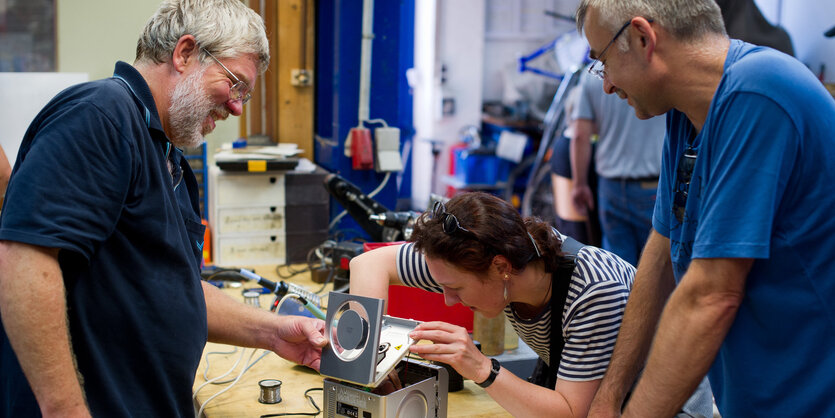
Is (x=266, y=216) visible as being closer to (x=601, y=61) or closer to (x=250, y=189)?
(x=250, y=189)

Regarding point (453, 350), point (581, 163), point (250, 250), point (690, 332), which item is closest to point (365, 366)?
point (453, 350)

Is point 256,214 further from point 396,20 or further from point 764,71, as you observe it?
point 764,71

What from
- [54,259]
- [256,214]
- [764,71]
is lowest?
[256,214]

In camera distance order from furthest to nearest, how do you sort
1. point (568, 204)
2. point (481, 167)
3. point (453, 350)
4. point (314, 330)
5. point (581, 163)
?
point (481, 167) → point (568, 204) → point (581, 163) → point (314, 330) → point (453, 350)

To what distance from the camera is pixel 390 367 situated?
1.37m

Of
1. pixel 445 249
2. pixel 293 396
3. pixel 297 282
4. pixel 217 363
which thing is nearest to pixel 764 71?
pixel 445 249

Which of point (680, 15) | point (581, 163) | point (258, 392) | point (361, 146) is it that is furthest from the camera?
point (581, 163)

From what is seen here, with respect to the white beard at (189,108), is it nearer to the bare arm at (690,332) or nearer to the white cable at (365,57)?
the bare arm at (690,332)

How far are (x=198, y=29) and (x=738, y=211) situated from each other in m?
1.05

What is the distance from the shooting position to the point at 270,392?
1.80 m

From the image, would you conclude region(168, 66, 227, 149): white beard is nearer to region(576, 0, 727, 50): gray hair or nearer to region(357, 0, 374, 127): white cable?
region(576, 0, 727, 50): gray hair

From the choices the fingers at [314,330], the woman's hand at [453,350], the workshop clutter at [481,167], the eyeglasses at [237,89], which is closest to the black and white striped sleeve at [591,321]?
the woman's hand at [453,350]

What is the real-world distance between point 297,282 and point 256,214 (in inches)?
17.8

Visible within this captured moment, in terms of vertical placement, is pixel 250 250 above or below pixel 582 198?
below
